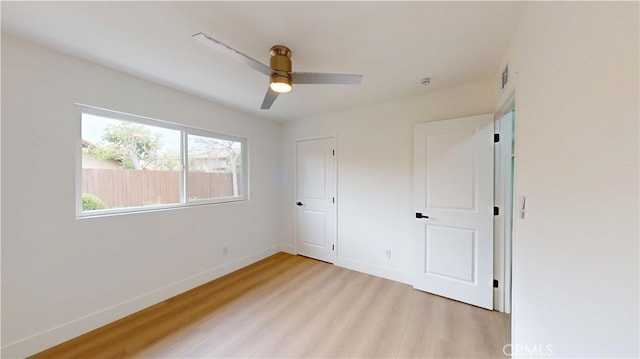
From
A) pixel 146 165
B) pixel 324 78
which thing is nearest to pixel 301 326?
pixel 324 78

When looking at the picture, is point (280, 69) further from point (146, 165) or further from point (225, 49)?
point (146, 165)

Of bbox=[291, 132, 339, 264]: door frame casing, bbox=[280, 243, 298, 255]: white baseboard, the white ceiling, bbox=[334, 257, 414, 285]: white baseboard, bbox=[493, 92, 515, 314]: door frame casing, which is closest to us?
the white ceiling

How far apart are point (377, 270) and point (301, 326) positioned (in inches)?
56.0

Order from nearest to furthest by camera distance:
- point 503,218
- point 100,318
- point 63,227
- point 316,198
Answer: point 63,227, point 100,318, point 503,218, point 316,198

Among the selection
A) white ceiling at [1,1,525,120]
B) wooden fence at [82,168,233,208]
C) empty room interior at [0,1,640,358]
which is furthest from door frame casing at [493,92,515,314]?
wooden fence at [82,168,233,208]

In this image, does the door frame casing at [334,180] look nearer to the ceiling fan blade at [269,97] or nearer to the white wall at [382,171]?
the white wall at [382,171]

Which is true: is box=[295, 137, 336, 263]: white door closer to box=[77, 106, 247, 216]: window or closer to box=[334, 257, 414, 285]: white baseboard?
box=[334, 257, 414, 285]: white baseboard

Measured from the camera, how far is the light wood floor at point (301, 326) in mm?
1756

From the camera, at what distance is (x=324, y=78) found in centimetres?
160

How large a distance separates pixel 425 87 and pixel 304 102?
4.78 ft

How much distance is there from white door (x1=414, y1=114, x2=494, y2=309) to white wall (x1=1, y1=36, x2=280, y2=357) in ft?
9.22

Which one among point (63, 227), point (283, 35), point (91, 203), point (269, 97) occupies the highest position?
point (283, 35)

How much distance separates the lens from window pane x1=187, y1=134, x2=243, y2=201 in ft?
9.53

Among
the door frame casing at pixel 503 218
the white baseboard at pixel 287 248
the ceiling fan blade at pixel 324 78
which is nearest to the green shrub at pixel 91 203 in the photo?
the ceiling fan blade at pixel 324 78
